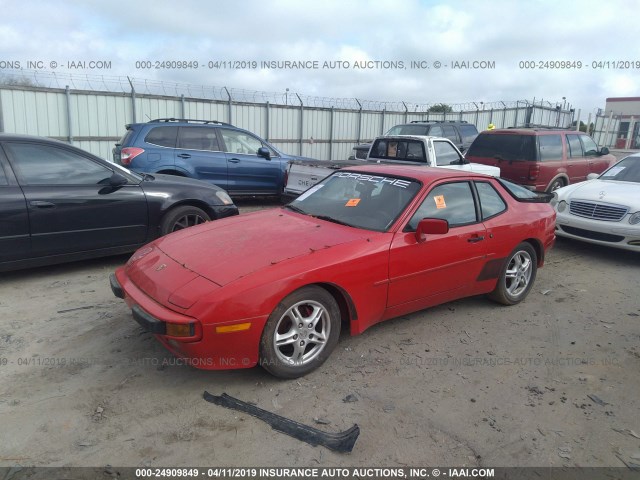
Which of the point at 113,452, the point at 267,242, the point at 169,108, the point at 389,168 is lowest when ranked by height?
the point at 113,452

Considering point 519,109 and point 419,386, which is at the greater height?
point 519,109

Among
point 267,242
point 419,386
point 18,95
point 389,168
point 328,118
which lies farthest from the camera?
point 328,118

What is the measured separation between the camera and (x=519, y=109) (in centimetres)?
2334

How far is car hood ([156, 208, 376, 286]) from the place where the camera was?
3300 millimetres

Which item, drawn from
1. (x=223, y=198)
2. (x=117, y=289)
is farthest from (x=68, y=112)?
(x=117, y=289)

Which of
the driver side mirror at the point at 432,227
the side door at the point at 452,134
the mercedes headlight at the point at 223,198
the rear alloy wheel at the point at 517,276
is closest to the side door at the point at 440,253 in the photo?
the driver side mirror at the point at 432,227

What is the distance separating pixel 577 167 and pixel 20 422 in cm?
1148

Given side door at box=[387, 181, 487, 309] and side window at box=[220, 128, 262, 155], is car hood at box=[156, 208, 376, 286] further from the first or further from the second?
side window at box=[220, 128, 262, 155]

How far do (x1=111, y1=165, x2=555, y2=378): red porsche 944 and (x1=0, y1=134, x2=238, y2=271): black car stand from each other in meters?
1.64

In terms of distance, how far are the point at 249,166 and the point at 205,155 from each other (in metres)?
0.96

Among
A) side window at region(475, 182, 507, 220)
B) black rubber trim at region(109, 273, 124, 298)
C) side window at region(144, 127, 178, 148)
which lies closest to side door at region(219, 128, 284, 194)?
side window at region(144, 127, 178, 148)

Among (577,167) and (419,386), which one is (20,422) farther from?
(577,167)

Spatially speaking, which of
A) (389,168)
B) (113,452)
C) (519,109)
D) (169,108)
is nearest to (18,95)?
(169,108)

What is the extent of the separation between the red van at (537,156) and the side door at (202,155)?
18.8 feet
